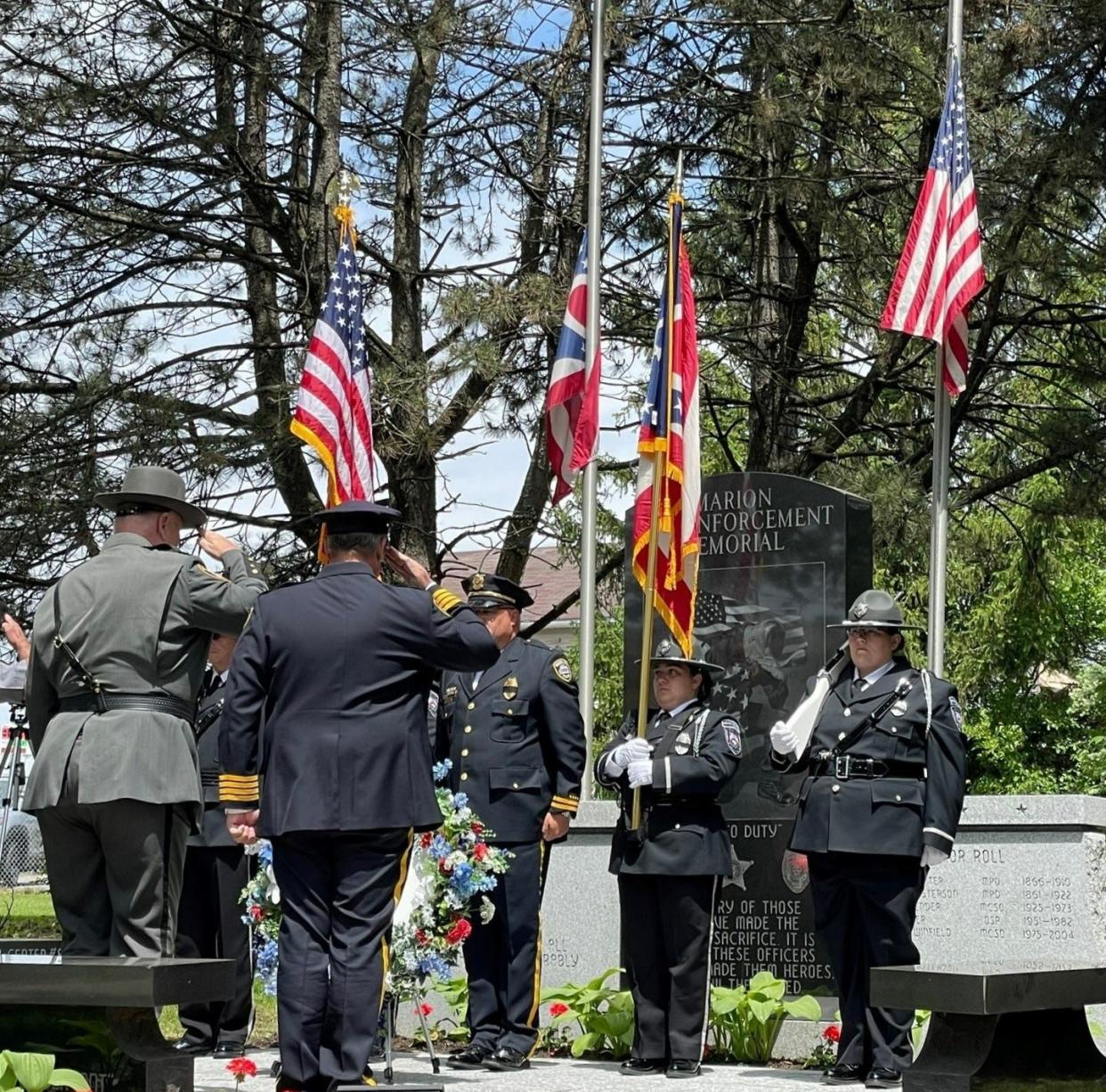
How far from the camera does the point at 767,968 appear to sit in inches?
358

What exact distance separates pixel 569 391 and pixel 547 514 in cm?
321

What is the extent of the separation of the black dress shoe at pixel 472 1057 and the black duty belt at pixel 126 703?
7.99 feet

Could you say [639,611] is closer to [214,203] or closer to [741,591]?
[741,591]

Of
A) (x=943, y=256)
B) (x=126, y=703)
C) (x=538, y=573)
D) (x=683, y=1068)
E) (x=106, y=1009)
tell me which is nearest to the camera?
(x=106, y=1009)

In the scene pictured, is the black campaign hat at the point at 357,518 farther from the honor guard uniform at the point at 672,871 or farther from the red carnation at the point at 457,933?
the honor guard uniform at the point at 672,871

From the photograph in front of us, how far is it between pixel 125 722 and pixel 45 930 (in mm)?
12293

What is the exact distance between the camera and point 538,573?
984 inches

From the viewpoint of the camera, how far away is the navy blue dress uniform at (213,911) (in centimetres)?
824

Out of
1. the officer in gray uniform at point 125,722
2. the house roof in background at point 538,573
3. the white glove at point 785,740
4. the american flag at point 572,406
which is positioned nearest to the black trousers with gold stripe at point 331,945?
the officer in gray uniform at point 125,722

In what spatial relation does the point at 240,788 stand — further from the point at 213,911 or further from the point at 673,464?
the point at 673,464

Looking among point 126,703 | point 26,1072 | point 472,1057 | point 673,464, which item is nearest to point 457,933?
point 472,1057

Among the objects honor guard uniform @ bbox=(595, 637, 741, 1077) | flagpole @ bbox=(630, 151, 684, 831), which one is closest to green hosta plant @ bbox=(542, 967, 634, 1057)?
honor guard uniform @ bbox=(595, 637, 741, 1077)

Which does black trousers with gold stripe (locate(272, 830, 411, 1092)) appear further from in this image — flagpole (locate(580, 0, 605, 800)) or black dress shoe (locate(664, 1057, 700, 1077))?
flagpole (locate(580, 0, 605, 800))

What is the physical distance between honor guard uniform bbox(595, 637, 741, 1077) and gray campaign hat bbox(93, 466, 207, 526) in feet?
8.27
